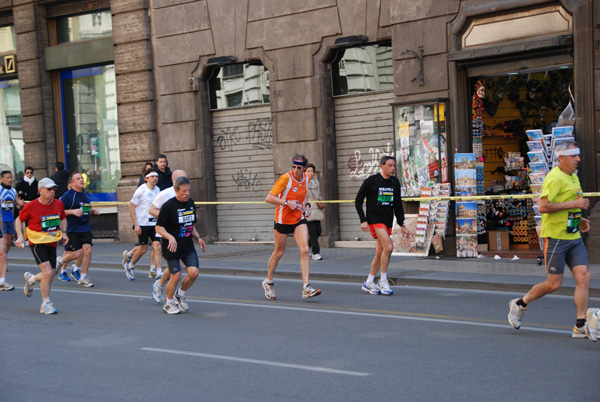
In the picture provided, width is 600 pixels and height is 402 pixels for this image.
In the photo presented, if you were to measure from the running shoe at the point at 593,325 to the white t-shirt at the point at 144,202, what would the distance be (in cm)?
827

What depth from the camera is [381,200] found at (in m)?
12.0

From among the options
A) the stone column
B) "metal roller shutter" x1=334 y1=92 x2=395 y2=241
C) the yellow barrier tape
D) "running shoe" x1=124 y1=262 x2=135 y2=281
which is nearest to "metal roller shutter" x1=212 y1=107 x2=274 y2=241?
the yellow barrier tape

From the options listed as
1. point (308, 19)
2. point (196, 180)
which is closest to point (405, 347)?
point (308, 19)

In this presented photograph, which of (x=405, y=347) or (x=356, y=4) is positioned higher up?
(x=356, y=4)

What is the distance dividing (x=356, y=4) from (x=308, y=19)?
133cm

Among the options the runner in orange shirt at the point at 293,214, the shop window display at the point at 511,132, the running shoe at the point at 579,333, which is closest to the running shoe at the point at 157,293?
the runner in orange shirt at the point at 293,214

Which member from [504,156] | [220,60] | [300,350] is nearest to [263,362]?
[300,350]

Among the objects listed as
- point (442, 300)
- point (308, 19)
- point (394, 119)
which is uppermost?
point (308, 19)

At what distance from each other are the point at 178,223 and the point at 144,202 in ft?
13.2

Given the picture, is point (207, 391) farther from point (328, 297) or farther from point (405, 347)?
point (328, 297)

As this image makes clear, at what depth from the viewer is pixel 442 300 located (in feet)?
36.6

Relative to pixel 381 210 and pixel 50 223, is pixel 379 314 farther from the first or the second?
pixel 50 223

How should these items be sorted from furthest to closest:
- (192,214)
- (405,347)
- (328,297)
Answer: (328,297), (192,214), (405,347)

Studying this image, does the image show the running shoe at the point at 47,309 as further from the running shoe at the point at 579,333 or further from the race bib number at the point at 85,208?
the running shoe at the point at 579,333
